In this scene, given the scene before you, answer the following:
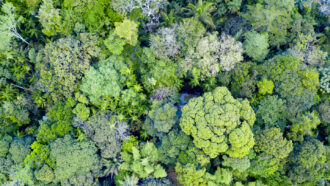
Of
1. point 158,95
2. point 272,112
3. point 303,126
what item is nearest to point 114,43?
point 158,95

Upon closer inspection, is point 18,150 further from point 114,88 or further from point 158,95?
point 158,95

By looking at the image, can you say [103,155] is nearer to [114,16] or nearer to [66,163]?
[66,163]

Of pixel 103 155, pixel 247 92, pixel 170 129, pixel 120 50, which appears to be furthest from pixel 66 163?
pixel 247 92

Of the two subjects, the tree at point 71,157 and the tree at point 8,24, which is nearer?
the tree at point 71,157

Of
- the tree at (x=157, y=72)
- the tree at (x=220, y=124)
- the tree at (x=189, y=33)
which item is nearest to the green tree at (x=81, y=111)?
the tree at (x=157, y=72)

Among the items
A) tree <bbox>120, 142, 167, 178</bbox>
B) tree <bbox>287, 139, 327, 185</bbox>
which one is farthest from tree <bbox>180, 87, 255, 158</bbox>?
tree <bbox>287, 139, 327, 185</bbox>

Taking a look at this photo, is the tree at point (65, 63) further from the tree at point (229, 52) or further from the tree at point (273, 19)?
the tree at point (273, 19)

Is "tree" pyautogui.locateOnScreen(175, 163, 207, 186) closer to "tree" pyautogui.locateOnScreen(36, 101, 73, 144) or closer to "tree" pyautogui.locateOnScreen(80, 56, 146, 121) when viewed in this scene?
"tree" pyautogui.locateOnScreen(80, 56, 146, 121)
